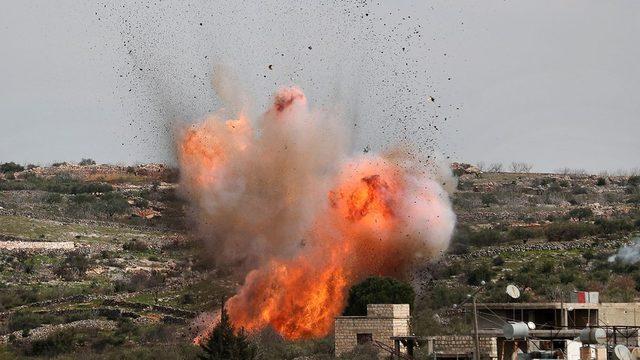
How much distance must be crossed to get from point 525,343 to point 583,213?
7860 centimetres

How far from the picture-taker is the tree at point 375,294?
87188 mm

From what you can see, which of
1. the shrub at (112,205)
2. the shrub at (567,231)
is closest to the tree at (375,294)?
the shrub at (567,231)

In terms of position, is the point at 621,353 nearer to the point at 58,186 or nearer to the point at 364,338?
the point at 364,338

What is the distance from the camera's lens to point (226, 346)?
2933 inches

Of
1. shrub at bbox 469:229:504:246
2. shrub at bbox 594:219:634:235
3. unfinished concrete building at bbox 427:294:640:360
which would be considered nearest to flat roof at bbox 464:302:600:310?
unfinished concrete building at bbox 427:294:640:360

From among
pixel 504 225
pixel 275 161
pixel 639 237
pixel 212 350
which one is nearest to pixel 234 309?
pixel 275 161

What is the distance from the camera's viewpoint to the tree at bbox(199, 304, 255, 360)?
2896 inches

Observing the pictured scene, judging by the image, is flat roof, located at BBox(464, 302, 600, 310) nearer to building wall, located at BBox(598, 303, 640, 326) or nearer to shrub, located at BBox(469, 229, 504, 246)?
building wall, located at BBox(598, 303, 640, 326)

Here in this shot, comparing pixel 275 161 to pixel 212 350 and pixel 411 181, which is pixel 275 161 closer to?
pixel 411 181

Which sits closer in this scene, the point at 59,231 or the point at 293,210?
the point at 293,210

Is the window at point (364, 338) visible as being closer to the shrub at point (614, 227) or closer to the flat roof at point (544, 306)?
the flat roof at point (544, 306)

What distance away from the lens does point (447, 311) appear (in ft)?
318

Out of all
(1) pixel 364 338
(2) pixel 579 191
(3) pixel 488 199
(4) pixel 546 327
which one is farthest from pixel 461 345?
(2) pixel 579 191

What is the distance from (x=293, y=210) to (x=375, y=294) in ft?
21.9
